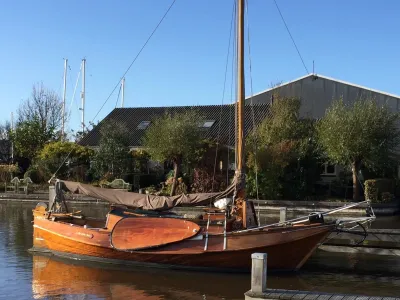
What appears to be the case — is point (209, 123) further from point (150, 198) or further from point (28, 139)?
point (150, 198)

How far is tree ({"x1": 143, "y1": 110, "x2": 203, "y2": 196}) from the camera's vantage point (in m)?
32.5

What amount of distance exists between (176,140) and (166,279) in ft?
61.1

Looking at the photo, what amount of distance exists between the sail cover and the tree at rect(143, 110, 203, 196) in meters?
15.1

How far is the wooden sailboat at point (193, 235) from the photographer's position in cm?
1442

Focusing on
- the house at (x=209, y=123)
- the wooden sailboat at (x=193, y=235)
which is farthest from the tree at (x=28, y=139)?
the wooden sailboat at (x=193, y=235)

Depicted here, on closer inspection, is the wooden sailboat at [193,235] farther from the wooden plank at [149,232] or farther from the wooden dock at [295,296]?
the wooden dock at [295,296]

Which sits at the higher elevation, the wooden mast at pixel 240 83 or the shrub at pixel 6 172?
the wooden mast at pixel 240 83

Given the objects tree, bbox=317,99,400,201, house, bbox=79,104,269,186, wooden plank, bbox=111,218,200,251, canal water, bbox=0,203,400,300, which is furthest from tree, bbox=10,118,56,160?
wooden plank, bbox=111,218,200,251

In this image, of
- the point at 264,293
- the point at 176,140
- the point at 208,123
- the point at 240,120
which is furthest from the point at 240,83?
the point at 208,123

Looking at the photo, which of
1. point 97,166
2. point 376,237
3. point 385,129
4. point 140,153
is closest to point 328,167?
point 385,129

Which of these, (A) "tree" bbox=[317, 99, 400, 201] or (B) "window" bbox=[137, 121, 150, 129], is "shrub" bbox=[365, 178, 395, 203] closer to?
(A) "tree" bbox=[317, 99, 400, 201]

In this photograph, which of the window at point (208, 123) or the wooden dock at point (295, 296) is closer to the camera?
the wooden dock at point (295, 296)

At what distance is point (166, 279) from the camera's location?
1423cm

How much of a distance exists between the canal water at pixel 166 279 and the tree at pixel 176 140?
15.8 metres
